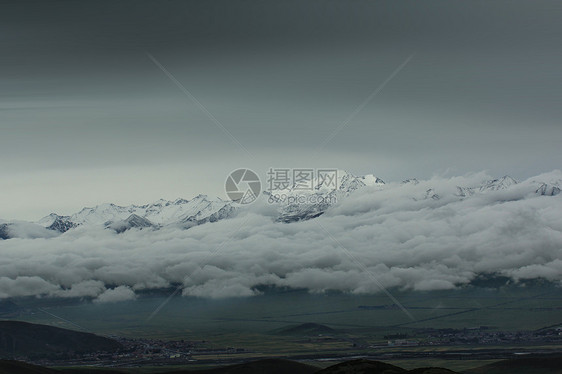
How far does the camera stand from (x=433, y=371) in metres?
188

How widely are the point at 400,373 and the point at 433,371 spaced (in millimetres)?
13264

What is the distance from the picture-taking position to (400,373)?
653 feet
